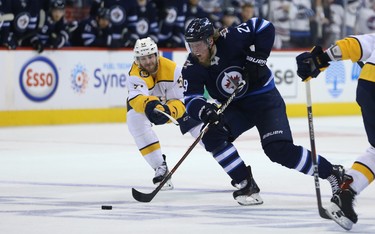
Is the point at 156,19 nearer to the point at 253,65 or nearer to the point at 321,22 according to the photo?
the point at 321,22

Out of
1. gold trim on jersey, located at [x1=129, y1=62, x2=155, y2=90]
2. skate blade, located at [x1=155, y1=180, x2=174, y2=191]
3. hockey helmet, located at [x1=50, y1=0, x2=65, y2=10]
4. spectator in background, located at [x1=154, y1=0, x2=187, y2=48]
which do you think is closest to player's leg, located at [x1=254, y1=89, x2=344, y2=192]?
skate blade, located at [x1=155, y1=180, x2=174, y2=191]

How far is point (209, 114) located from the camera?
6242 mm

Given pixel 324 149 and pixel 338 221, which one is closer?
pixel 338 221

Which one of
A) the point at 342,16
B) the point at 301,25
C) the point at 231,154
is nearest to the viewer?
the point at 231,154

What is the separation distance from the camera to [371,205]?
6.20 meters

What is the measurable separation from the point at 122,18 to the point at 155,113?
721cm

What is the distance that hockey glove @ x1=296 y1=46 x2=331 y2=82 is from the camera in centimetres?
523

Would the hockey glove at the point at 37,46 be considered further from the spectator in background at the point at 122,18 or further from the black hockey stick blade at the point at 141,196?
the black hockey stick blade at the point at 141,196

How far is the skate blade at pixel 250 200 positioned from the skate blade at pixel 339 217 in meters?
1.05

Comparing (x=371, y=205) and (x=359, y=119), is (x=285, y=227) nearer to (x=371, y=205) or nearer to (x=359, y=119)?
(x=371, y=205)

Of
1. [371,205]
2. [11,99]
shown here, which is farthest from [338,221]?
[11,99]

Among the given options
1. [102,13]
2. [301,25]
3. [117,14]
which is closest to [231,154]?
[102,13]

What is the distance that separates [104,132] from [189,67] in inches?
227

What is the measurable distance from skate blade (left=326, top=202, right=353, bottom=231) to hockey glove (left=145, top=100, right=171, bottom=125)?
1.81 metres
